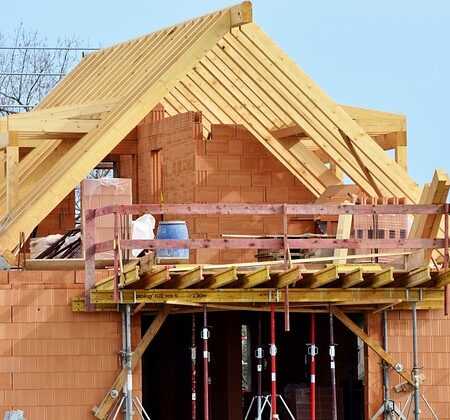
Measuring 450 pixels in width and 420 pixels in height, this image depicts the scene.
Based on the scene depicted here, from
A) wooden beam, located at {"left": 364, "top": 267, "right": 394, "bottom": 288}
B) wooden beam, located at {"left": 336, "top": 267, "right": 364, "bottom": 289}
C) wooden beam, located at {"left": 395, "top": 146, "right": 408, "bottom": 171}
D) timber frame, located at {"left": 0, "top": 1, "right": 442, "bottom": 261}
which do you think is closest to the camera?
wooden beam, located at {"left": 336, "top": 267, "right": 364, "bottom": 289}

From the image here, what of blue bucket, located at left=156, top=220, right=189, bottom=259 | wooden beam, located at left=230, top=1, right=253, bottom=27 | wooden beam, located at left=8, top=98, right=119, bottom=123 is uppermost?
wooden beam, located at left=230, top=1, right=253, bottom=27

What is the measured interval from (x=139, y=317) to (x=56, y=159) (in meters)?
4.33

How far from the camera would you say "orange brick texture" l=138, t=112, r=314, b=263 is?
28922 mm

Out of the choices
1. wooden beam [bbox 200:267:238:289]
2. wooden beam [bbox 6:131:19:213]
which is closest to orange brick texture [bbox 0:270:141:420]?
wooden beam [bbox 200:267:238:289]

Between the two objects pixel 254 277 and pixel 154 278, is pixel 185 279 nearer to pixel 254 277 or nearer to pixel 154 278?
pixel 154 278

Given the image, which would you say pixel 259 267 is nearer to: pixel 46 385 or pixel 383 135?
pixel 46 385

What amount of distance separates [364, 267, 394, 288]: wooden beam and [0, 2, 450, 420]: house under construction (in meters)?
0.03

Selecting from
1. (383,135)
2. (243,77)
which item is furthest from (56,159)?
(383,135)

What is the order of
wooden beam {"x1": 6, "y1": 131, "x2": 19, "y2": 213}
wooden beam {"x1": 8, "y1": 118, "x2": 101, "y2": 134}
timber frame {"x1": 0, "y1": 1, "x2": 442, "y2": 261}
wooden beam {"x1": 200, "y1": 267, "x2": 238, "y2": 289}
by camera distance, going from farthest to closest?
1. wooden beam {"x1": 8, "y1": 118, "x2": 101, "y2": 134}
2. wooden beam {"x1": 6, "y1": 131, "x2": 19, "y2": 213}
3. timber frame {"x1": 0, "y1": 1, "x2": 442, "y2": 261}
4. wooden beam {"x1": 200, "y1": 267, "x2": 238, "y2": 289}

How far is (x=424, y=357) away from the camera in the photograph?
82.8ft

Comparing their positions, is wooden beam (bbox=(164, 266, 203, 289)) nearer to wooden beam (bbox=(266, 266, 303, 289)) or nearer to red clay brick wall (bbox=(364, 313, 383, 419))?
wooden beam (bbox=(266, 266, 303, 289))

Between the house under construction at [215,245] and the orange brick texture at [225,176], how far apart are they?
31 mm

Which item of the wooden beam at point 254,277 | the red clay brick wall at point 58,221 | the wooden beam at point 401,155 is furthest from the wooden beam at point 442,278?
the red clay brick wall at point 58,221

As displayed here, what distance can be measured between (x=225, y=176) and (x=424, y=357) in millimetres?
5283
